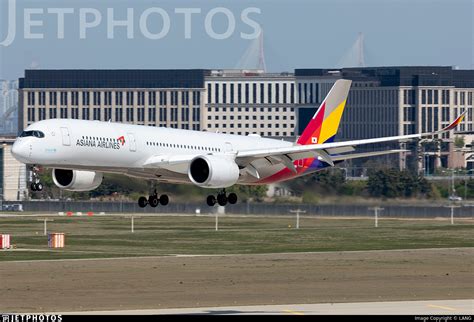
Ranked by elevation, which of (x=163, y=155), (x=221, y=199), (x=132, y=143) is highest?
(x=132, y=143)

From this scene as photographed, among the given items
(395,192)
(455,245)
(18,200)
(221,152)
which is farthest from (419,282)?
(18,200)

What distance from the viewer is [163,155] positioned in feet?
285

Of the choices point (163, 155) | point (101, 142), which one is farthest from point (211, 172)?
point (101, 142)

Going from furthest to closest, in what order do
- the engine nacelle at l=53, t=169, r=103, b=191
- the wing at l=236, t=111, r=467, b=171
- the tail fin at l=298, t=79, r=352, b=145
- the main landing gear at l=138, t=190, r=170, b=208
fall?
the tail fin at l=298, t=79, r=352, b=145
the main landing gear at l=138, t=190, r=170, b=208
the wing at l=236, t=111, r=467, b=171
the engine nacelle at l=53, t=169, r=103, b=191

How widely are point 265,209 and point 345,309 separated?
8591cm

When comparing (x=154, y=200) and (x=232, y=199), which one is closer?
(x=232, y=199)

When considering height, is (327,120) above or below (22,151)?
above

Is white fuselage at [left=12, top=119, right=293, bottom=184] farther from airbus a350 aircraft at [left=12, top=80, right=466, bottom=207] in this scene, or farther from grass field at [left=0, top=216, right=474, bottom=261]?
grass field at [left=0, top=216, right=474, bottom=261]

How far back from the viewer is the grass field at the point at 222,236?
352 feet

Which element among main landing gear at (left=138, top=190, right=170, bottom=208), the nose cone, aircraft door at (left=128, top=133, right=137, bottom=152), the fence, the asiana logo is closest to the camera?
the nose cone

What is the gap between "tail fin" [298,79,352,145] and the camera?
98.6 m

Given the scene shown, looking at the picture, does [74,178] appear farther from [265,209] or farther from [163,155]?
[265,209]

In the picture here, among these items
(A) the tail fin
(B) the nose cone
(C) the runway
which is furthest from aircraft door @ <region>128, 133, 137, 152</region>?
(C) the runway

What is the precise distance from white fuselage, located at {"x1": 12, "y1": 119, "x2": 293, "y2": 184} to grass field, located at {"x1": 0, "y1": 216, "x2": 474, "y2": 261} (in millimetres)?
14990
